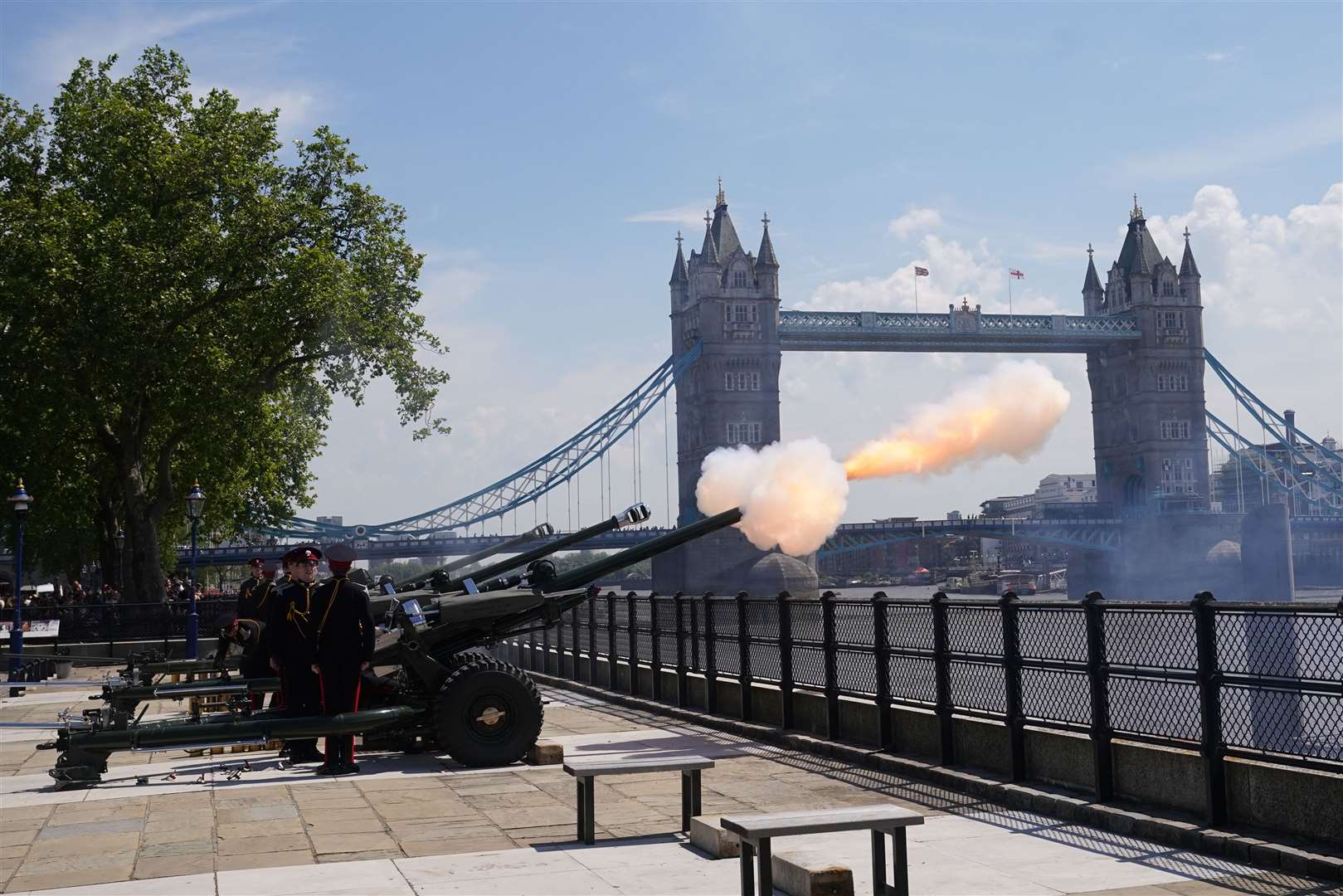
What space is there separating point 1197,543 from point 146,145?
97051 millimetres

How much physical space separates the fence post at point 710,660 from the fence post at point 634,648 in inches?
108

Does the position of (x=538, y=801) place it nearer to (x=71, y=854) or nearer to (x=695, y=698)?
(x=71, y=854)

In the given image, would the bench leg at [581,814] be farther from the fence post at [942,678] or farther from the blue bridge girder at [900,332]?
the blue bridge girder at [900,332]

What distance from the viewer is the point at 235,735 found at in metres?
10.9

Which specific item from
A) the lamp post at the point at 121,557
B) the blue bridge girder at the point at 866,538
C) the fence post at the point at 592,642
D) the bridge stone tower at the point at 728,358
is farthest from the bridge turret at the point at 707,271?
the fence post at the point at 592,642

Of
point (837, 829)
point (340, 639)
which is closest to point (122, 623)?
point (340, 639)

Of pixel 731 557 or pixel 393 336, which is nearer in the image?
pixel 393 336

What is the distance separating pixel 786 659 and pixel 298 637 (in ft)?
18.2

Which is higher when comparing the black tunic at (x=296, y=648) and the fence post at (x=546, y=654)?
the black tunic at (x=296, y=648)

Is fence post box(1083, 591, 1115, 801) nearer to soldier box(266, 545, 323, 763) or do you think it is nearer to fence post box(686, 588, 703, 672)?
soldier box(266, 545, 323, 763)

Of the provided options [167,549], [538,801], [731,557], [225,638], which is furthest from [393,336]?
[731,557]

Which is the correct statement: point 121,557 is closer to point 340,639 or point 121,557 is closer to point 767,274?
point 340,639

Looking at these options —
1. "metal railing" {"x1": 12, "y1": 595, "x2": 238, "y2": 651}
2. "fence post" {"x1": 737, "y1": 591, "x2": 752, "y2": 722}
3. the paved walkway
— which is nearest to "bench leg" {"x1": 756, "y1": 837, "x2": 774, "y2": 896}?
the paved walkway

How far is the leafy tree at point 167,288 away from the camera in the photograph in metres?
35.3
